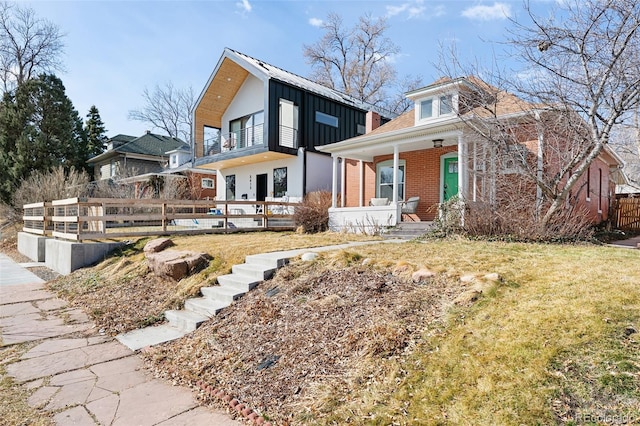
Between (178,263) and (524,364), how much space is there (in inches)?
230

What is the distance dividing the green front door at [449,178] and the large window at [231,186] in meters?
11.9

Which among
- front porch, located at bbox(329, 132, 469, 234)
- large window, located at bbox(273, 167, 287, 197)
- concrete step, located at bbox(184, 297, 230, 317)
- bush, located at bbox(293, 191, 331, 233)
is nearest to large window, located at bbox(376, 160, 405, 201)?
front porch, located at bbox(329, 132, 469, 234)

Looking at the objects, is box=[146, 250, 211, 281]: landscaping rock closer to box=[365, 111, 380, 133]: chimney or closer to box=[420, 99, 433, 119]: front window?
box=[420, 99, 433, 119]: front window

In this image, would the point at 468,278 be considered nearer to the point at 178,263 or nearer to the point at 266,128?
the point at 178,263

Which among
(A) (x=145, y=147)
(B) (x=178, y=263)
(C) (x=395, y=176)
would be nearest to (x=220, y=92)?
(C) (x=395, y=176)

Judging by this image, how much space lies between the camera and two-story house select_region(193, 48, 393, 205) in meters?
15.8

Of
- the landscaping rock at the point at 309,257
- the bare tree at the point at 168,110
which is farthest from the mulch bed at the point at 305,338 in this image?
the bare tree at the point at 168,110

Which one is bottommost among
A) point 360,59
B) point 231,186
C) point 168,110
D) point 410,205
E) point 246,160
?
point 410,205

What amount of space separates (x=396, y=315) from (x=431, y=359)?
29.8 inches

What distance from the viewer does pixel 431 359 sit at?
299cm

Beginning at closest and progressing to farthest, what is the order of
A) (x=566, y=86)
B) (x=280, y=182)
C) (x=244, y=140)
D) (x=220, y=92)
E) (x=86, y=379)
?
(x=86, y=379), (x=566, y=86), (x=280, y=182), (x=244, y=140), (x=220, y=92)

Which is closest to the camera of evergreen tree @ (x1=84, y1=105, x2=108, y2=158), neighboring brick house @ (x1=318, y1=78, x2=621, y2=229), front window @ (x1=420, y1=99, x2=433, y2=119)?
neighboring brick house @ (x1=318, y1=78, x2=621, y2=229)

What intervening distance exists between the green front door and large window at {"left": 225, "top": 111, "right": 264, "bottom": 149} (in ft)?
28.8

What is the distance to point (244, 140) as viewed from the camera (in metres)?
18.3
